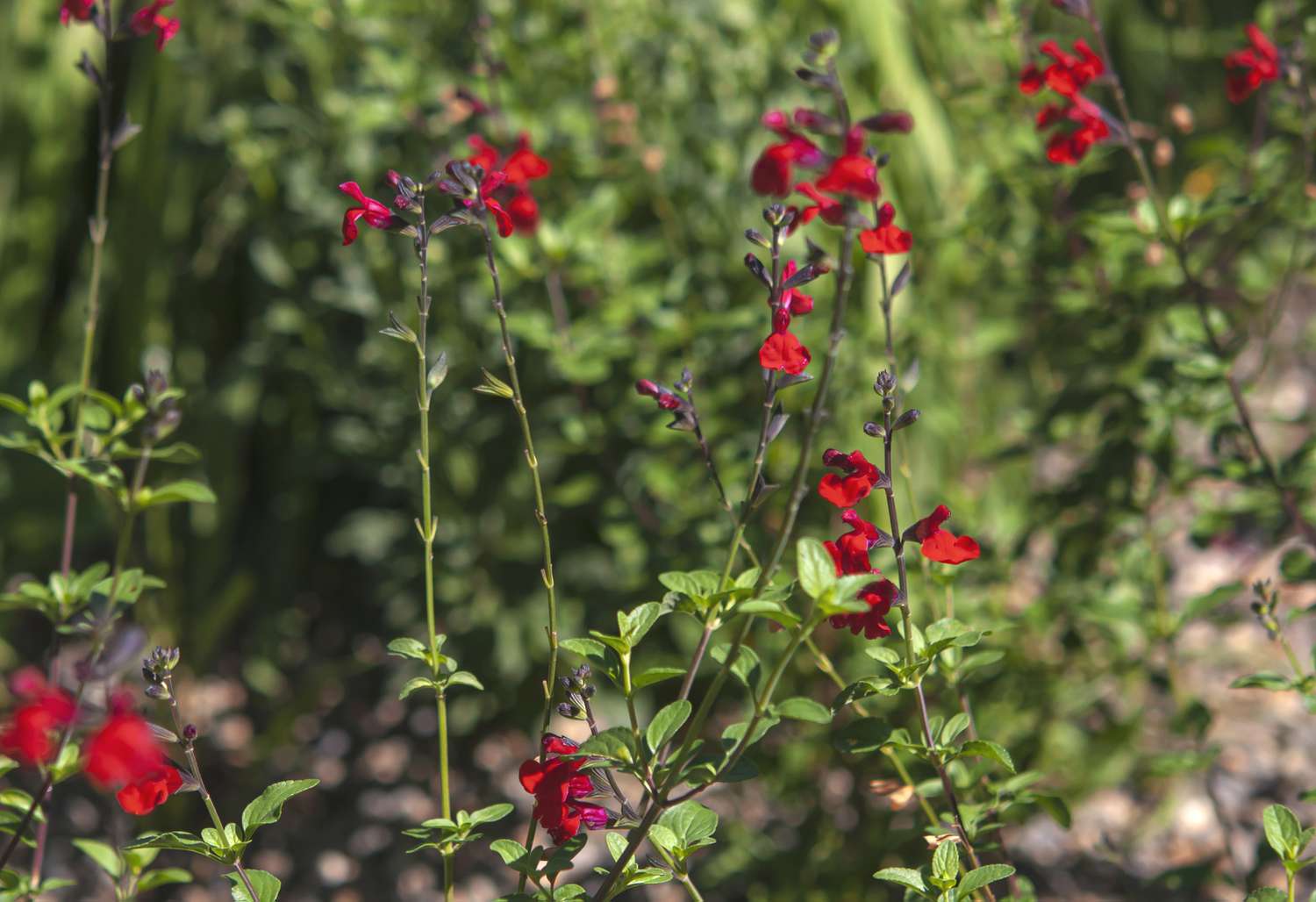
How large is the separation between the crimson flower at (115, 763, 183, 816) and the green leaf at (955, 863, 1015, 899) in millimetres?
688

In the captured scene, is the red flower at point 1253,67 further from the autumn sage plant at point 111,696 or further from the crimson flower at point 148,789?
the crimson flower at point 148,789

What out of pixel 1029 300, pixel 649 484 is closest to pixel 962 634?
pixel 649 484

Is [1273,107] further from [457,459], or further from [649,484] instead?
[457,459]

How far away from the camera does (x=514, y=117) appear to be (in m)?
1.92

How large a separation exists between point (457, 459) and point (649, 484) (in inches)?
22.7

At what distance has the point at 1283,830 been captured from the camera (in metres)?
1.09

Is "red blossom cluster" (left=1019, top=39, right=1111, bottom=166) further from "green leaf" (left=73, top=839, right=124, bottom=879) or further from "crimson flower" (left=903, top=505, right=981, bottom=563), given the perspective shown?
"green leaf" (left=73, top=839, right=124, bottom=879)

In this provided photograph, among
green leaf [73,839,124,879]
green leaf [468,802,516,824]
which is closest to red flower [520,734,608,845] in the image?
green leaf [468,802,516,824]

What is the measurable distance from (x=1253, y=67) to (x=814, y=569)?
0.95 meters

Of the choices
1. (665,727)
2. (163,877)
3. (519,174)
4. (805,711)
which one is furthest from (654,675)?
(519,174)

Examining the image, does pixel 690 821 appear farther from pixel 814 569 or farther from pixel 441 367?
pixel 441 367

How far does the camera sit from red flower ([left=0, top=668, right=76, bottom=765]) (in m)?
0.72

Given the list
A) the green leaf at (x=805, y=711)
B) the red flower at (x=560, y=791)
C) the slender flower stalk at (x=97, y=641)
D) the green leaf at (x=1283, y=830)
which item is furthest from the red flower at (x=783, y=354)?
the green leaf at (x=1283, y=830)

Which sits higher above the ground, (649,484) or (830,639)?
(649,484)
